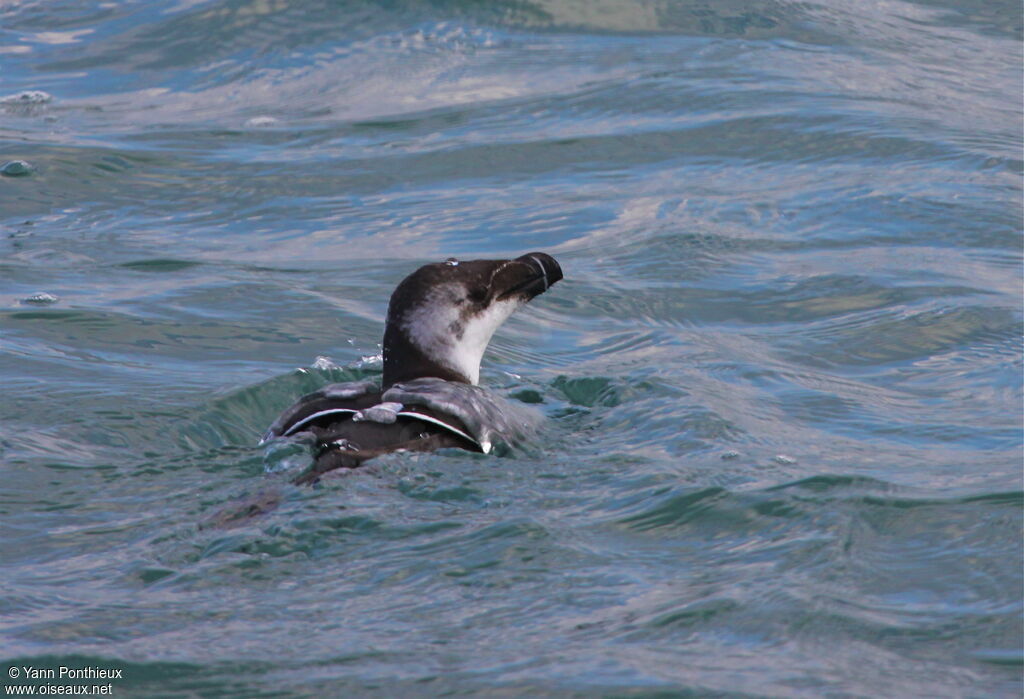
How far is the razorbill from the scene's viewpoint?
17.6ft

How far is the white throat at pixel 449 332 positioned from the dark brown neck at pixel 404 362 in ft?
0.09

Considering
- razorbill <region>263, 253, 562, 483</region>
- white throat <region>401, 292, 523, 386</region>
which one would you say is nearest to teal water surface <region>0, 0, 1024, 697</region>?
razorbill <region>263, 253, 562, 483</region>

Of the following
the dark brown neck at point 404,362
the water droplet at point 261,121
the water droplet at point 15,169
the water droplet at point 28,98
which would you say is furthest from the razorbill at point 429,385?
the water droplet at point 28,98

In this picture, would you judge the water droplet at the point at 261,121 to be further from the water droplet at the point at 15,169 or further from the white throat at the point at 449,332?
the white throat at the point at 449,332

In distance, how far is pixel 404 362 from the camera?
6.13 meters

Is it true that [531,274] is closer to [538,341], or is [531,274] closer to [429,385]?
[429,385]

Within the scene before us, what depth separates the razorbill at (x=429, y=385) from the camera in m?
5.37

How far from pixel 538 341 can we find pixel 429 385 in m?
2.18

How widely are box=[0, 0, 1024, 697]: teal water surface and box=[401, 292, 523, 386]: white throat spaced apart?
0.54 meters

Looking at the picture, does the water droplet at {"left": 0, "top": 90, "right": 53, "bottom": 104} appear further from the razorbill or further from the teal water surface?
the razorbill

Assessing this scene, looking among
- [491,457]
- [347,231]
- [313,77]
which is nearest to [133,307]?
[347,231]

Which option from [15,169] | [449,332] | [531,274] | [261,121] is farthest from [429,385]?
[261,121]

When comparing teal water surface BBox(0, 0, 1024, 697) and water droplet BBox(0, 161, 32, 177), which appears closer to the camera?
teal water surface BBox(0, 0, 1024, 697)

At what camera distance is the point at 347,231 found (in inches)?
365
